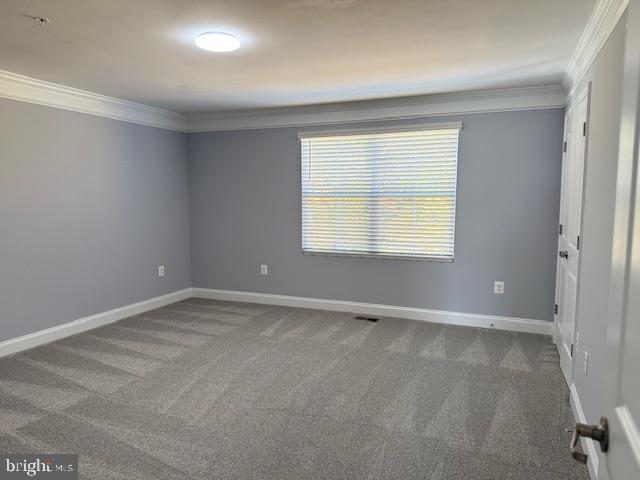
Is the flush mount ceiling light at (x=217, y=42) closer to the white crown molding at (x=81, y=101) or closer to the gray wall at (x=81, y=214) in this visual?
the white crown molding at (x=81, y=101)

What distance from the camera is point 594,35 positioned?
2416 millimetres

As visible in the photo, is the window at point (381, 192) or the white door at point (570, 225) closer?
the white door at point (570, 225)

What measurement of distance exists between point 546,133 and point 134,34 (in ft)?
11.8

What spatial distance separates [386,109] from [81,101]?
10.2ft

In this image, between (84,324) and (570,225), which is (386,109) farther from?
(84,324)

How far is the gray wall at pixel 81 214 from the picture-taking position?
3568 mm

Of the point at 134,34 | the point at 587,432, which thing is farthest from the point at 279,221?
the point at 587,432

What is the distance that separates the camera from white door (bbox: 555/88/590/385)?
2.90 m

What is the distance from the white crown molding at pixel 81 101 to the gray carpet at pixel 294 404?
88.0 inches

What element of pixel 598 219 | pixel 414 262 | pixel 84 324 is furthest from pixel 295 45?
pixel 84 324

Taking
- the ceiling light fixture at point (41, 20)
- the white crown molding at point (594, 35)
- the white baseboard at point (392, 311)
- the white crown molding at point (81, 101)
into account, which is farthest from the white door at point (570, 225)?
the white crown molding at point (81, 101)

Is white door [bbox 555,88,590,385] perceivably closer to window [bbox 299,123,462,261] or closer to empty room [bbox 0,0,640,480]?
empty room [bbox 0,0,640,480]

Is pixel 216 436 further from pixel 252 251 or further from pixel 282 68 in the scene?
pixel 252 251

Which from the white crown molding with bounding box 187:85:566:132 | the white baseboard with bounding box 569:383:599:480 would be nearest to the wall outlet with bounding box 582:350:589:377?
the white baseboard with bounding box 569:383:599:480
